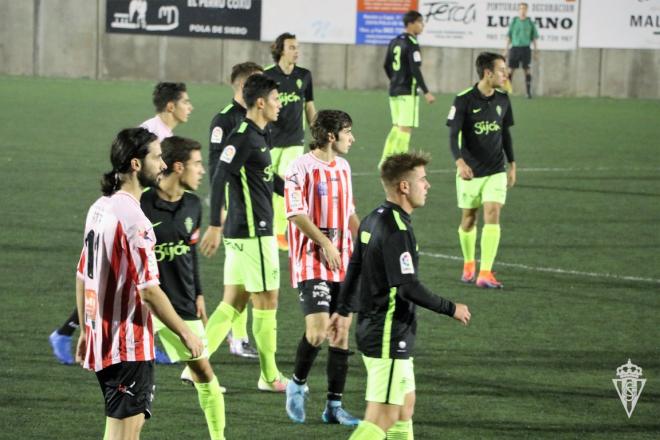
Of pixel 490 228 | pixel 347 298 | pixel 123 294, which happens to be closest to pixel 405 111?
pixel 490 228

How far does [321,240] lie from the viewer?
7.31m

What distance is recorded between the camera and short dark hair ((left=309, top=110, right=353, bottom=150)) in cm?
747

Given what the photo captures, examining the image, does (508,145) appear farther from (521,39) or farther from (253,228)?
(521,39)

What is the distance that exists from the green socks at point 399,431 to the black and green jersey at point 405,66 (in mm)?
13259

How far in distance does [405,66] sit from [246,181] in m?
11.5

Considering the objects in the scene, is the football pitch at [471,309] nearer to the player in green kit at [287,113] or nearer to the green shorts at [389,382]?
the player in green kit at [287,113]

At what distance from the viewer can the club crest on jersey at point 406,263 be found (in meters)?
5.95

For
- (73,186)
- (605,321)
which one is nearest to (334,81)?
(73,186)

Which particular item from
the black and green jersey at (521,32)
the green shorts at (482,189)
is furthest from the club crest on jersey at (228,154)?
the black and green jersey at (521,32)

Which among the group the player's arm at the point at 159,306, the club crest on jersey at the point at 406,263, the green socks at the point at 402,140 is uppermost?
the green socks at the point at 402,140

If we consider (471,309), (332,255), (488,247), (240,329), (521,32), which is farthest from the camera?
(521,32)

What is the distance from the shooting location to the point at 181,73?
116ft

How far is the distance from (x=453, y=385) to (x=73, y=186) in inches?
383

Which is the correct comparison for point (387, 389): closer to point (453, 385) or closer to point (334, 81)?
point (453, 385)
